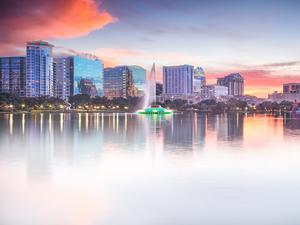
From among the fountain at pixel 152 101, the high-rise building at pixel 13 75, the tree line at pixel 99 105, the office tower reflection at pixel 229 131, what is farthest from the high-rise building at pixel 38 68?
the office tower reflection at pixel 229 131

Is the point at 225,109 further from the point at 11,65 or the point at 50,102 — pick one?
the point at 11,65

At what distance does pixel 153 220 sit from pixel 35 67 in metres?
188

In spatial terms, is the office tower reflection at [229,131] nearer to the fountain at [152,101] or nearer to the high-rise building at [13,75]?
the fountain at [152,101]

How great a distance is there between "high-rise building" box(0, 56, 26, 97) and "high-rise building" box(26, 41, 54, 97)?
3.32 m

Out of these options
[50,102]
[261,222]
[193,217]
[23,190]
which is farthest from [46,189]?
[50,102]

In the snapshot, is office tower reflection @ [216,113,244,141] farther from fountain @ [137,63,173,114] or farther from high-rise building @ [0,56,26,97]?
high-rise building @ [0,56,26,97]

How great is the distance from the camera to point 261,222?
8.01m

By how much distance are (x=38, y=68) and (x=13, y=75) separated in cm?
1192

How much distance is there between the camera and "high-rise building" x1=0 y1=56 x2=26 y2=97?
185 m

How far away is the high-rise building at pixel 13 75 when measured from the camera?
185 m

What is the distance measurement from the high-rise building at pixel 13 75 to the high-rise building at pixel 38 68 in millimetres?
3318

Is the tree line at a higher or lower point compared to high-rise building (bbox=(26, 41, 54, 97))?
lower

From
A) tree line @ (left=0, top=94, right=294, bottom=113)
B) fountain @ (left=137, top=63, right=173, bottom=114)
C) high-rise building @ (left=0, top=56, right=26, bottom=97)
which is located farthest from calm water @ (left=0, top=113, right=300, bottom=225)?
high-rise building @ (left=0, top=56, right=26, bottom=97)

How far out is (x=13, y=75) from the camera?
186 m
